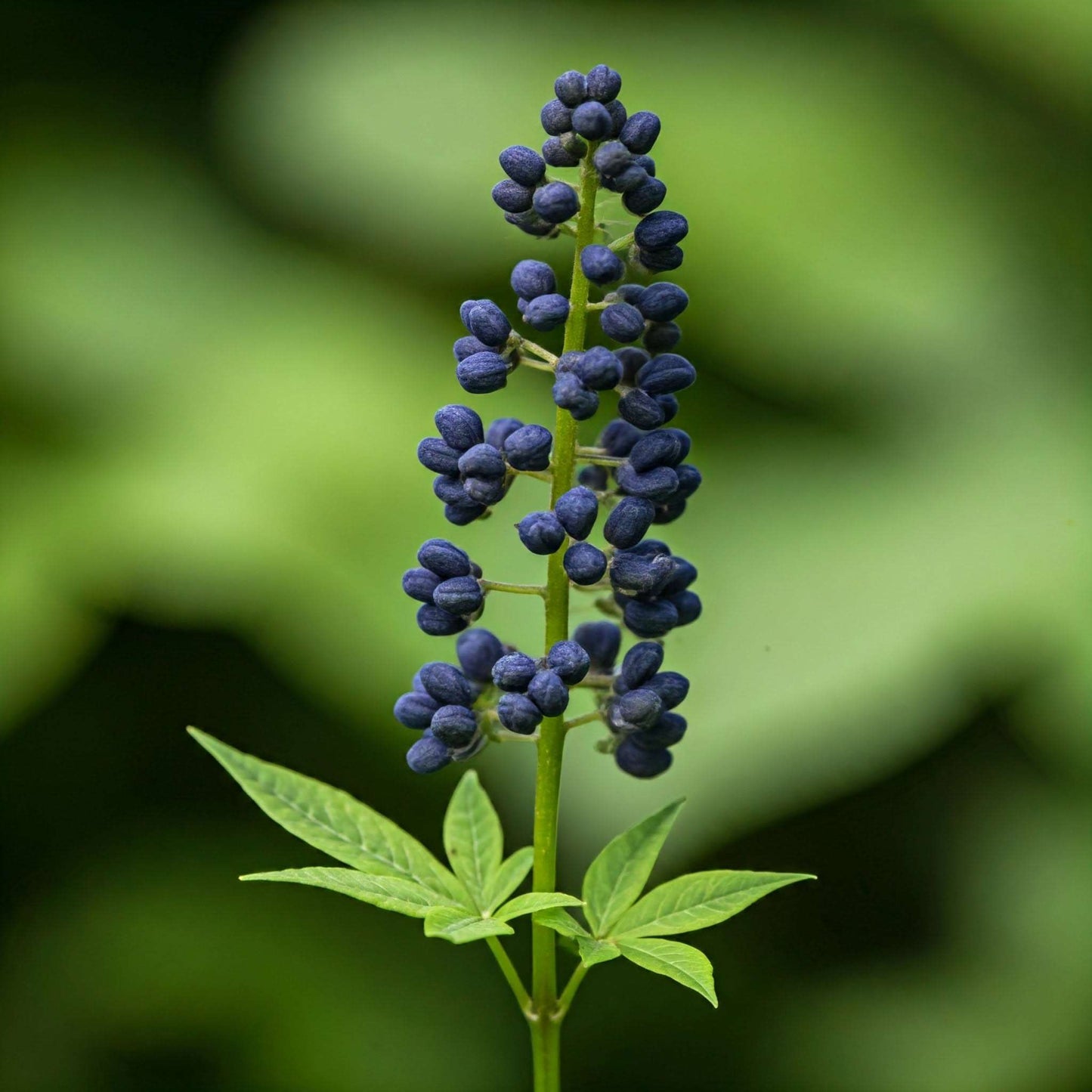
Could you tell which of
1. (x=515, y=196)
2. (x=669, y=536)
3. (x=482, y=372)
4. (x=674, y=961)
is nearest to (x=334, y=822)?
(x=674, y=961)

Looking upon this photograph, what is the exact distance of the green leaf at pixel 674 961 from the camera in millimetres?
1482

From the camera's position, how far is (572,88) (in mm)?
1562

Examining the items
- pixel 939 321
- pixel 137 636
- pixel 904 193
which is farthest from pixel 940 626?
pixel 137 636

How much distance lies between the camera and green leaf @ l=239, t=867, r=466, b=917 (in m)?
1.49

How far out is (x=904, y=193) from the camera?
210 inches

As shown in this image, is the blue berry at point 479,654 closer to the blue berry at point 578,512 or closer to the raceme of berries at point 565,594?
the raceme of berries at point 565,594

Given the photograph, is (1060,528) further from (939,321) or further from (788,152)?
(788,152)

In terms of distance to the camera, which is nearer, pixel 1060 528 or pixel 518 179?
pixel 518 179

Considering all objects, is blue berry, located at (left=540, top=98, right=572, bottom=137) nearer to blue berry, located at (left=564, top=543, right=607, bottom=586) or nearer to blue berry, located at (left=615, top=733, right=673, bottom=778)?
blue berry, located at (left=564, top=543, right=607, bottom=586)

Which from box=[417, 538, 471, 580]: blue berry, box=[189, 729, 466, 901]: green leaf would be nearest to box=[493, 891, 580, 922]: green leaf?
box=[189, 729, 466, 901]: green leaf

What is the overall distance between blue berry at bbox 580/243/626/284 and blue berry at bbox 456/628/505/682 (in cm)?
53

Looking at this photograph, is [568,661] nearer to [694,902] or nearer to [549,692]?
[549,692]

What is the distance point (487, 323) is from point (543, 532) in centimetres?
30

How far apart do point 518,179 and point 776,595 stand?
2.76 meters
